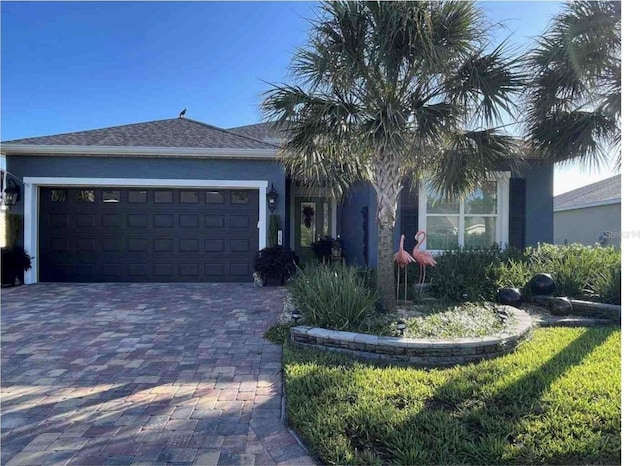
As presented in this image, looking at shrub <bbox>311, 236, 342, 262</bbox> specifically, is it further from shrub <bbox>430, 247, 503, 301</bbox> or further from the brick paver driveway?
the brick paver driveway

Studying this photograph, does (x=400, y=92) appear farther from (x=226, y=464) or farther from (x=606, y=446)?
(x=226, y=464)

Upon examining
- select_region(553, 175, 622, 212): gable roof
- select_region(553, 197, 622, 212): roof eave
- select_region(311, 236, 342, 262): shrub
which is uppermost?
select_region(553, 175, 622, 212): gable roof

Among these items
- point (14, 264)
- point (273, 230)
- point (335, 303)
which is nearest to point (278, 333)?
point (335, 303)

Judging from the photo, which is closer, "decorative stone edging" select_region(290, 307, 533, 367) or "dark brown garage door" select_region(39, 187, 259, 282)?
"decorative stone edging" select_region(290, 307, 533, 367)

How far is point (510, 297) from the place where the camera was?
6426 mm

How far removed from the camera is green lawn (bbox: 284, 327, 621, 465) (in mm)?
2475

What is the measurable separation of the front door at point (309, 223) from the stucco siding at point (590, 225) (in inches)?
459

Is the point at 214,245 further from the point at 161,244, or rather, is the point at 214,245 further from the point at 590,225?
the point at 590,225

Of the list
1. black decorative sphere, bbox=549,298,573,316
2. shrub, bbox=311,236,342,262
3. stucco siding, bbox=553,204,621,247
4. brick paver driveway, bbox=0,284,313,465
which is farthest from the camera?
stucco siding, bbox=553,204,621,247

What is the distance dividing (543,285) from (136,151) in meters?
10.1

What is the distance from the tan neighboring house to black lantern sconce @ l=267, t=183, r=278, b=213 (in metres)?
12.3

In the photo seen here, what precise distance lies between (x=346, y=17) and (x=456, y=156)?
275cm

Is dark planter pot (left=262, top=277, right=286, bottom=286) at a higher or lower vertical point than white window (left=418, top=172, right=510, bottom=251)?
lower

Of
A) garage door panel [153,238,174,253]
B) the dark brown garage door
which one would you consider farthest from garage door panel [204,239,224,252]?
garage door panel [153,238,174,253]
